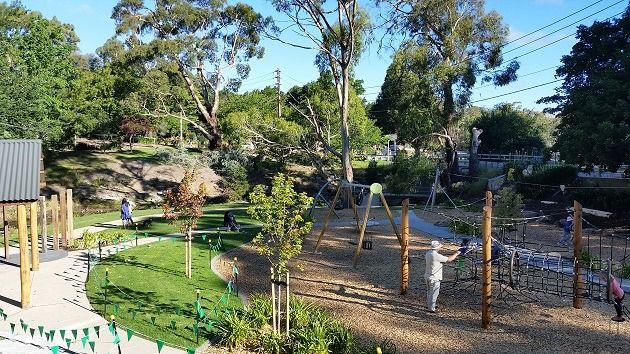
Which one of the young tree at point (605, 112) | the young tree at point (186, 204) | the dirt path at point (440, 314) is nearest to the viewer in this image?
the dirt path at point (440, 314)

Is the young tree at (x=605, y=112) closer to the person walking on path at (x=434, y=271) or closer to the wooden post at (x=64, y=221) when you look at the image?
the person walking on path at (x=434, y=271)

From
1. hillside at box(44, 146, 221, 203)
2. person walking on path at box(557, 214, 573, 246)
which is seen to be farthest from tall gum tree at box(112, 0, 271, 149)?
person walking on path at box(557, 214, 573, 246)

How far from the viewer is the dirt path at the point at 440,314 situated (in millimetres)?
9820

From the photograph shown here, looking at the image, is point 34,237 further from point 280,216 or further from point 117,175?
point 117,175

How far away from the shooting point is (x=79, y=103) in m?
40.9

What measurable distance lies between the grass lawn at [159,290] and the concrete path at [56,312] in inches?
13.0

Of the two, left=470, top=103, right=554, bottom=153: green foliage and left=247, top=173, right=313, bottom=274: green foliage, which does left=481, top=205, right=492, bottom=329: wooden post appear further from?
left=470, top=103, right=554, bottom=153: green foliage

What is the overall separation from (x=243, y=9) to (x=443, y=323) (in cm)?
3777

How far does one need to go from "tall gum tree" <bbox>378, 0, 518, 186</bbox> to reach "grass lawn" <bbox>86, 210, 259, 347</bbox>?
904 inches

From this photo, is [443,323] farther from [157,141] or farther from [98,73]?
[157,141]

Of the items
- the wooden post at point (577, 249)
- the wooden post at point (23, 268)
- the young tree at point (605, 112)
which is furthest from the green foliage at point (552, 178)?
the wooden post at point (23, 268)

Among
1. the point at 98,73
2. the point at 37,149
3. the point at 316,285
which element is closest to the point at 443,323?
the point at 316,285

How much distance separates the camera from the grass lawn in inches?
415

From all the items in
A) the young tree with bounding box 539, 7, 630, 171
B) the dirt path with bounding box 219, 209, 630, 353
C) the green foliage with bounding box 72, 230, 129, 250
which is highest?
the young tree with bounding box 539, 7, 630, 171
